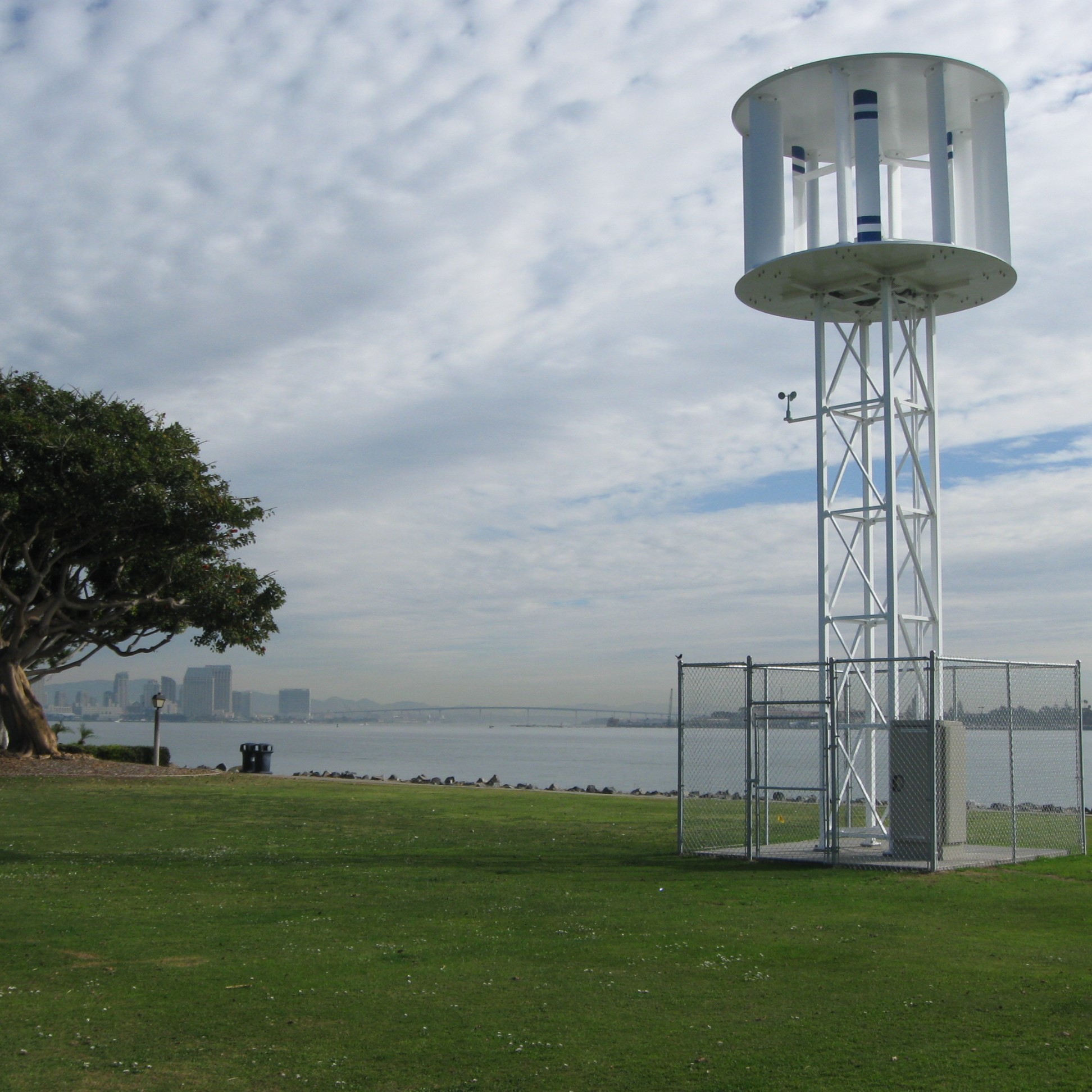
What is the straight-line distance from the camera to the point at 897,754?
15828 millimetres

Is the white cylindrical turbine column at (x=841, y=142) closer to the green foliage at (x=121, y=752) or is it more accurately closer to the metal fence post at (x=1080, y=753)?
the metal fence post at (x=1080, y=753)

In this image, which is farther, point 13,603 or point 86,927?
point 13,603

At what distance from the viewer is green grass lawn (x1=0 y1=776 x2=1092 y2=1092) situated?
21.9 ft

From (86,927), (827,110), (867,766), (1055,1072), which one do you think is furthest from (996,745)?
(86,927)

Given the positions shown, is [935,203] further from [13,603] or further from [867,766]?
[13,603]

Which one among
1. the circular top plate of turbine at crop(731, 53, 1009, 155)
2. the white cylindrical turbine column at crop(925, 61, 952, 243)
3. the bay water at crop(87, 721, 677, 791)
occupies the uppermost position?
the circular top plate of turbine at crop(731, 53, 1009, 155)

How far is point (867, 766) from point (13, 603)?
23.2 meters

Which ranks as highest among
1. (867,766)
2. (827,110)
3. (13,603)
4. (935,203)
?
(827,110)

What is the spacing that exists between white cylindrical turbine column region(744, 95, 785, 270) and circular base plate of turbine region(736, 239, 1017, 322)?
0.62 meters

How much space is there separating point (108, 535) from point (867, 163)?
21.3 metres

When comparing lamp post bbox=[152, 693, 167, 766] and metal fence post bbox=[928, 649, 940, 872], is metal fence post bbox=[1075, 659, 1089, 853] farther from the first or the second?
lamp post bbox=[152, 693, 167, 766]

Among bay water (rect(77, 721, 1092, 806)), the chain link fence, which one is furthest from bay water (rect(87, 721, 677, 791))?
the chain link fence

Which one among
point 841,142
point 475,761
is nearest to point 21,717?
point 841,142

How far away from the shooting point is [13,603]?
31828 millimetres
